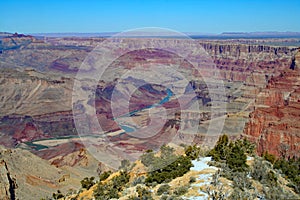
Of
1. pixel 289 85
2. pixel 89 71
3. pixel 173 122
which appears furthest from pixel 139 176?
pixel 89 71

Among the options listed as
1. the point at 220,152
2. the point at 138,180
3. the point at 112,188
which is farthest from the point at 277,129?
the point at 112,188

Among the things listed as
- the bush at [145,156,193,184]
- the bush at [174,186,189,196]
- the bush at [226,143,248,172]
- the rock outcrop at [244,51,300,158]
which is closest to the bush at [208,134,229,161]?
the bush at [226,143,248,172]

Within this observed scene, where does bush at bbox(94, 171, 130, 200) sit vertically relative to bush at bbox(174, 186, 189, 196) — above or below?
below

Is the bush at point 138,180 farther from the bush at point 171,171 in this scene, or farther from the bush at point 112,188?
the bush at point 112,188

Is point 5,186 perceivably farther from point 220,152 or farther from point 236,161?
point 236,161

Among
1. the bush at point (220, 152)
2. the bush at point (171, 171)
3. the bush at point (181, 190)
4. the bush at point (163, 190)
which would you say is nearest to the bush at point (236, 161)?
the bush at point (220, 152)

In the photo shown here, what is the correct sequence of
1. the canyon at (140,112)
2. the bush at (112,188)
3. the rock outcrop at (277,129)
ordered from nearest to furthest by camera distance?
1. the bush at (112,188)
2. the rock outcrop at (277,129)
3. the canyon at (140,112)

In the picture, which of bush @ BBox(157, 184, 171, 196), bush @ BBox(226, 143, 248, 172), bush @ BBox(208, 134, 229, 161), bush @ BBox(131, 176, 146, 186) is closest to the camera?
bush @ BBox(157, 184, 171, 196)

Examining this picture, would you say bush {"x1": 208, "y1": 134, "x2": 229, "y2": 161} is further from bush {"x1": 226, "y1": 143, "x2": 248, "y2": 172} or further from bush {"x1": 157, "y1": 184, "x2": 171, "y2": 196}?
bush {"x1": 157, "y1": 184, "x2": 171, "y2": 196}

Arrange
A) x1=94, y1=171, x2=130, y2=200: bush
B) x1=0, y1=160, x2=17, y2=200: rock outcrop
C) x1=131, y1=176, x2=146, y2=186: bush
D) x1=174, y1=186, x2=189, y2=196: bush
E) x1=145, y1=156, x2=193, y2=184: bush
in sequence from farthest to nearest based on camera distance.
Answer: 1. x1=0, y1=160, x2=17, y2=200: rock outcrop
2. x1=131, y1=176, x2=146, y2=186: bush
3. x1=94, y1=171, x2=130, y2=200: bush
4. x1=145, y1=156, x2=193, y2=184: bush
5. x1=174, y1=186, x2=189, y2=196: bush

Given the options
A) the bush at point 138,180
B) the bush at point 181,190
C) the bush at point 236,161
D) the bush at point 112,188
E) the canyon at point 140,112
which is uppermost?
the bush at point 236,161

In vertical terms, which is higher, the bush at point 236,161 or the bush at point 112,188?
the bush at point 236,161

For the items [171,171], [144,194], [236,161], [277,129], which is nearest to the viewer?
[144,194]
